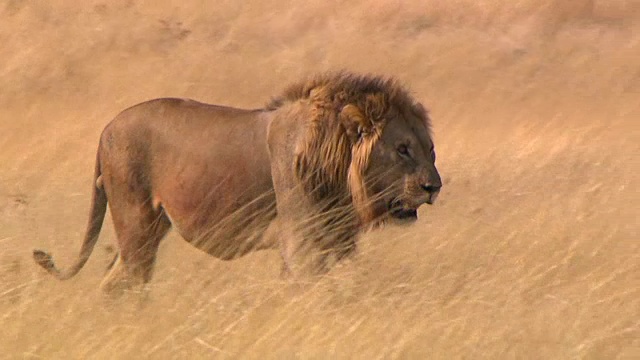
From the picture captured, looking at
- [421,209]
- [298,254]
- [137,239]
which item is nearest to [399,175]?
[298,254]

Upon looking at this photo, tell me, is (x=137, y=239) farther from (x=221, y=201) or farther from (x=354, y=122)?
(x=354, y=122)

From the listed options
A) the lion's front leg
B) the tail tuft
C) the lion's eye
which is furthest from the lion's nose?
the tail tuft

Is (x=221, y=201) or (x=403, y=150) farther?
(x=221, y=201)

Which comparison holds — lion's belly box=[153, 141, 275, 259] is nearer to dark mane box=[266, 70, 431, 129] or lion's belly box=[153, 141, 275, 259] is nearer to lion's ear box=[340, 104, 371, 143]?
dark mane box=[266, 70, 431, 129]

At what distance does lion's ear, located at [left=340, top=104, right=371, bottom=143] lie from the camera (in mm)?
6035

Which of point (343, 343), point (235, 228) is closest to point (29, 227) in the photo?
point (235, 228)

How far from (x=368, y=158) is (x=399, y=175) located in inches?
5.5

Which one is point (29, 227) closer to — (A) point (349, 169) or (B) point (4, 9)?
(A) point (349, 169)

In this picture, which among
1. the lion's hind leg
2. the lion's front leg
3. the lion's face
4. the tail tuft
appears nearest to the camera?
the lion's front leg

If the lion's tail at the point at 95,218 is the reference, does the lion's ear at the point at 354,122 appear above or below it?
above

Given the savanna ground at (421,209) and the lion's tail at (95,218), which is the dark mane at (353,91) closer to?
the savanna ground at (421,209)

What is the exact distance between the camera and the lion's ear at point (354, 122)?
604 centimetres

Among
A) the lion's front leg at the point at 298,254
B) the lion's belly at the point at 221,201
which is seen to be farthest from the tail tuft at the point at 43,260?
the lion's front leg at the point at 298,254

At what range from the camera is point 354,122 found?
19.9 ft
